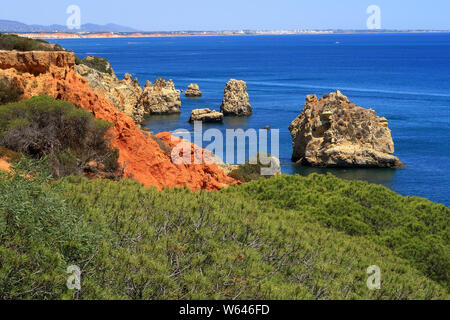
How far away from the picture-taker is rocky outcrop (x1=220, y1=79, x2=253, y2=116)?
7138cm

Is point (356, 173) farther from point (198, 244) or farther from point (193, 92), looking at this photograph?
point (193, 92)

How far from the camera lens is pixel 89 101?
20.1 m

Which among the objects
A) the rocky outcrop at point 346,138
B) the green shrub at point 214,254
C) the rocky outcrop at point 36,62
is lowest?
the rocky outcrop at point 346,138

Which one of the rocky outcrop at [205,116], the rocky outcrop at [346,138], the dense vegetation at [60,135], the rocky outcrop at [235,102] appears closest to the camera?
the dense vegetation at [60,135]

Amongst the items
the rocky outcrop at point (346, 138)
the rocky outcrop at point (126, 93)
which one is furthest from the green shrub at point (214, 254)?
the rocky outcrop at point (126, 93)

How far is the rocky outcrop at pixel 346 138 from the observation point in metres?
43.8

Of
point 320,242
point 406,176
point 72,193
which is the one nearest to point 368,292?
point 320,242

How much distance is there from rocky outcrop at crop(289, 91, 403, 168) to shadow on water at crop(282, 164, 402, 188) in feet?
2.27

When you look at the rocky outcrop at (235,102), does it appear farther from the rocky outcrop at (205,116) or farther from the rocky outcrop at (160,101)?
the rocky outcrop at (160,101)

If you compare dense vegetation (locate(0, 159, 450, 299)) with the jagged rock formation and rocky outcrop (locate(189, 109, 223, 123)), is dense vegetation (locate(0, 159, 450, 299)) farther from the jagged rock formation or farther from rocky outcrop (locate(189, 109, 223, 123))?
the jagged rock formation

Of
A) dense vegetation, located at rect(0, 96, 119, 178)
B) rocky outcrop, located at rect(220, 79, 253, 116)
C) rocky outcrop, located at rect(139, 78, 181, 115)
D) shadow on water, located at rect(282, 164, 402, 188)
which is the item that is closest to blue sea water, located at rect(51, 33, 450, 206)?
shadow on water, located at rect(282, 164, 402, 188)

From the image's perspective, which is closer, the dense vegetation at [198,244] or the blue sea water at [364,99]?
the dense vegetation at [198,244]

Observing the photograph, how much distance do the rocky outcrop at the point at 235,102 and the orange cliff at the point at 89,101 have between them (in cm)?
5118

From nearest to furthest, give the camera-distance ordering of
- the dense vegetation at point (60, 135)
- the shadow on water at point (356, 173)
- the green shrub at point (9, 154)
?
the green shrub at point (9, 154)
the dense vegetation at point (60, 135)
the shadow on water at point (356, 173)
